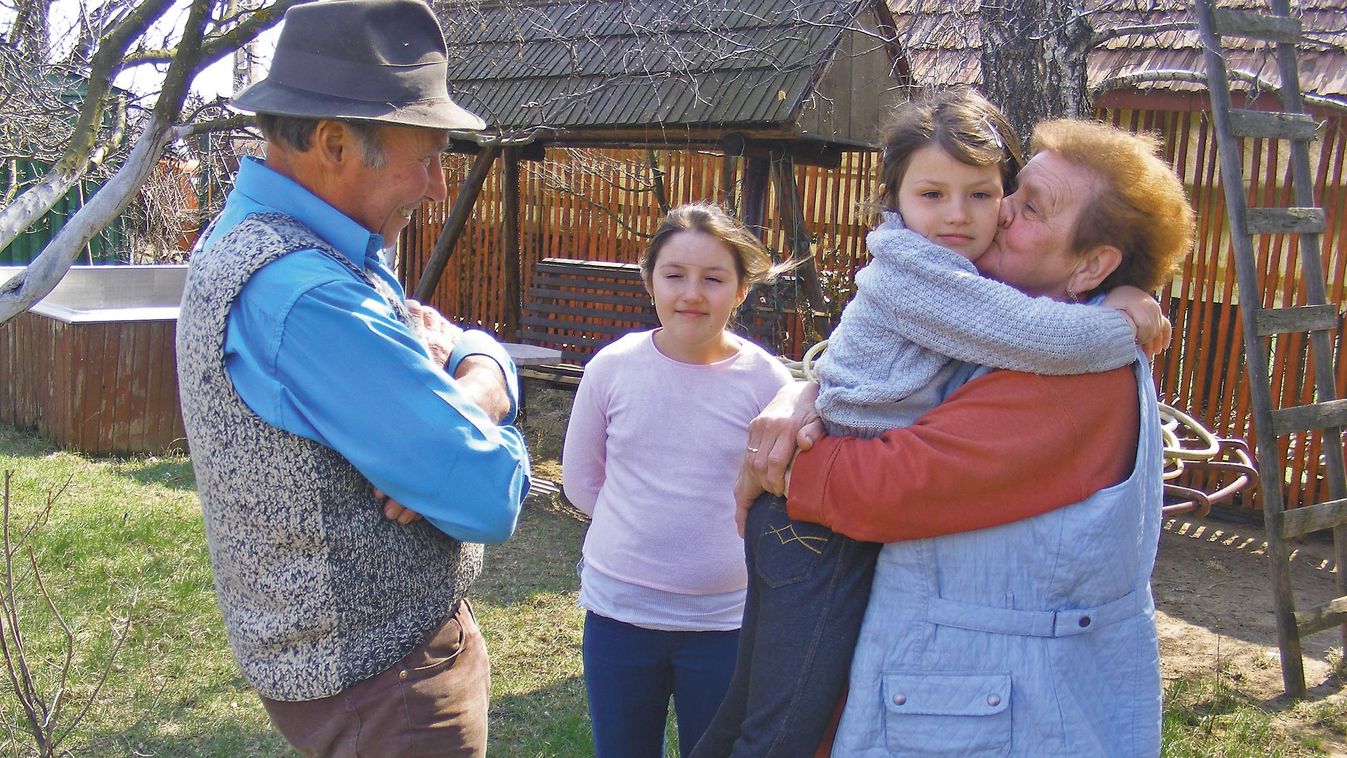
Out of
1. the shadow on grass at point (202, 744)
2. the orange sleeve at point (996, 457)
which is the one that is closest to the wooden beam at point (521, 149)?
the shadow on grass at point (202, 744)

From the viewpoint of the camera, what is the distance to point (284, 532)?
68.2 inches

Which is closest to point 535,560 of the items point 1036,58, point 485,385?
point 1036,58

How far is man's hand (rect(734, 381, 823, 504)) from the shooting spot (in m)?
1.73

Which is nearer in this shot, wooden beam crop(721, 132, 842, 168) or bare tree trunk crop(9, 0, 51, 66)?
bare tree trunk crop(9, 0, 51, 66)

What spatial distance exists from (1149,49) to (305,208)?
23.9 ft

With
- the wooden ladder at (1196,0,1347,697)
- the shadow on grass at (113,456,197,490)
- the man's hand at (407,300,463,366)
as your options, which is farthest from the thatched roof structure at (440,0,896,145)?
the man's hand at (407,300,463,366)

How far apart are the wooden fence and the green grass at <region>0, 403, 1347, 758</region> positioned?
272cm

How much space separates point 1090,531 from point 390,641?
3.68 feet

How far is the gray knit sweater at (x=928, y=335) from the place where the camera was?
5.08 ft

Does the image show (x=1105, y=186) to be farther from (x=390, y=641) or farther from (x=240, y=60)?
(x=240, y=60)

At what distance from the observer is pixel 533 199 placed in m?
10.3

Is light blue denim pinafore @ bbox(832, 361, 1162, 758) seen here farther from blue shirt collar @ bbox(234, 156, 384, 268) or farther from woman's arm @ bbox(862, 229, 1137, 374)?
blue shirt collar @ bbox(234, 156, 384, 268)

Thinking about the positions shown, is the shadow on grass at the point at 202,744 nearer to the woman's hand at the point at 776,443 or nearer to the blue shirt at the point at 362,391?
the blue shirt at the point at 362,391

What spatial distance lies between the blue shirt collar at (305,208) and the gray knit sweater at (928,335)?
80cm
